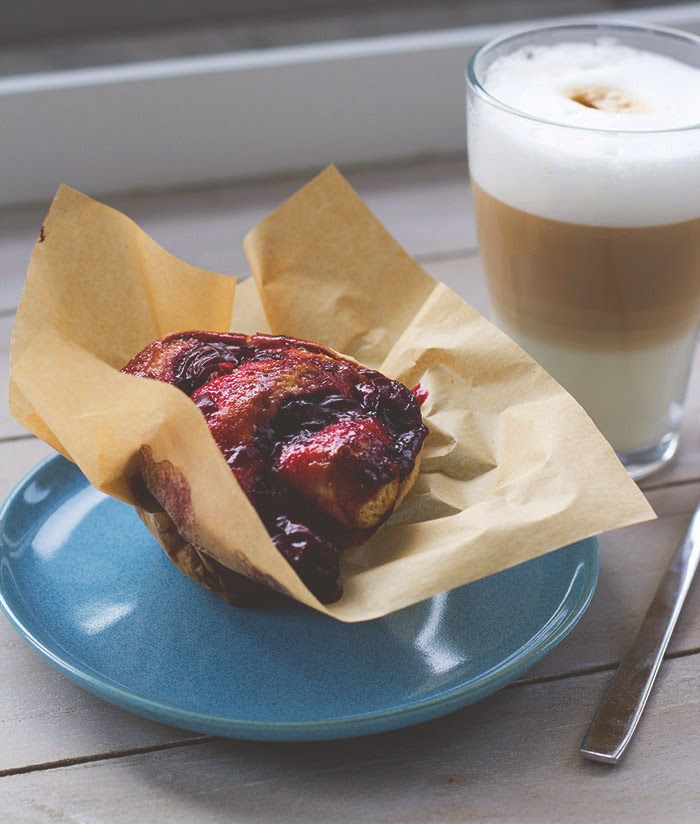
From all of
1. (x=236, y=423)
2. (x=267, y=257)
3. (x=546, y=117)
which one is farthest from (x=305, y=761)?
(x=546, y=117)

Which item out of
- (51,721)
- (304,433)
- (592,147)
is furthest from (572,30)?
(51,721)

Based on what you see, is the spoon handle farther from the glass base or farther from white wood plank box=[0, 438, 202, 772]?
white wood plank box=[0, 438, 202, 772]

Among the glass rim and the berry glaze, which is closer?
the berry glaze

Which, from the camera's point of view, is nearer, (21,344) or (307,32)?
(21,344)

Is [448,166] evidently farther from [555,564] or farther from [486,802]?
[486,802]

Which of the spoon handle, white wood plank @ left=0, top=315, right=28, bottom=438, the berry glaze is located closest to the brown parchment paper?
the berry glaze

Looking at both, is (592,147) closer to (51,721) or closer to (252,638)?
(252,638)
